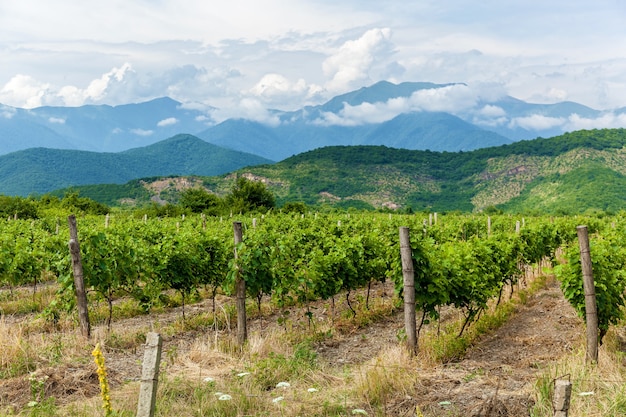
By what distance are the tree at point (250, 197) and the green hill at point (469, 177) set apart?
2982 cm

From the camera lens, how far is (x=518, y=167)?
293 ft

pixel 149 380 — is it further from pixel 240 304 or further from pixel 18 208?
Result: pixel 18 208

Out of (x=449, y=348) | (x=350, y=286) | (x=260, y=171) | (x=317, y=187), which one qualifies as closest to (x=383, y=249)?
(x=350, y=286)

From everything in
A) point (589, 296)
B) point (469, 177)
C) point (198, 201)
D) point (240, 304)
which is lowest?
point (240, 304)

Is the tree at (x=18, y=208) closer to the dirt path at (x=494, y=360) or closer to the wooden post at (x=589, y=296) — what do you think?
the dirt path at (x=494, y=360)

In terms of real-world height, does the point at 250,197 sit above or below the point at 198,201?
above

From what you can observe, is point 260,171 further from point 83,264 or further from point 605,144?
point 83,264

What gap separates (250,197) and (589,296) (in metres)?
44.8

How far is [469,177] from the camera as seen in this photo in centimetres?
9775

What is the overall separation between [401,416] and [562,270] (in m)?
3.63

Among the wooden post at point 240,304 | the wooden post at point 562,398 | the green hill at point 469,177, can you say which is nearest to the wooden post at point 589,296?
→ the wooden post at point 562,398

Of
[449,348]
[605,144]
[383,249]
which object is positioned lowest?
[449,348]

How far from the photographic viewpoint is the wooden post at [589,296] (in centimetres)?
704

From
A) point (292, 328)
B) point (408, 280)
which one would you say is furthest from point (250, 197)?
point (408, 280)
